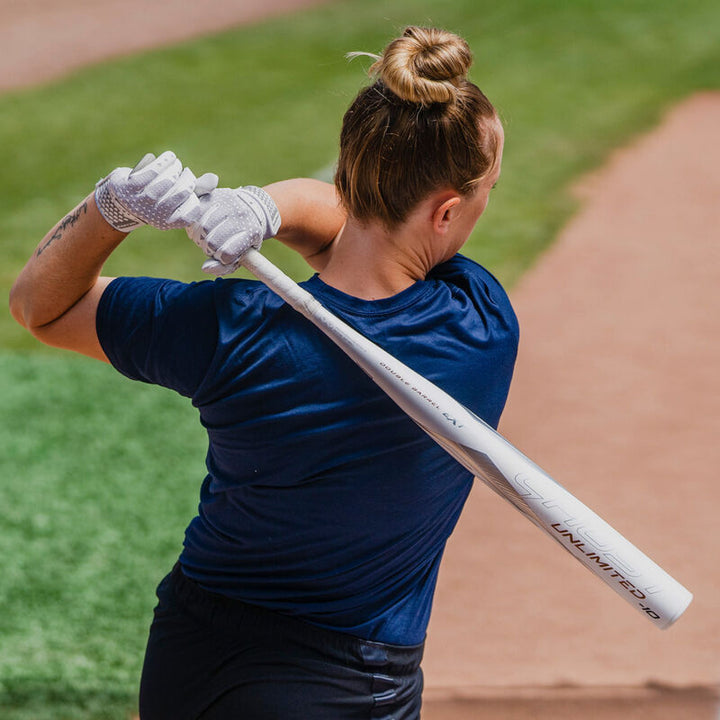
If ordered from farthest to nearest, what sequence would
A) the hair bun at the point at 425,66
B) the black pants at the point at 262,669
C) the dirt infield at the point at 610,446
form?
the dirt infield at the point at 610,446 → the black pants at the point at 262,669 → the hair bun at the point at 425,66

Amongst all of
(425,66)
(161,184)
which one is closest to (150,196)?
(161,184)

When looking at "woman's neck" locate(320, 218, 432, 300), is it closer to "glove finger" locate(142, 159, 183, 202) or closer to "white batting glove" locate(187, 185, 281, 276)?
"white batting glove" locate(187, 185, 281, 276)

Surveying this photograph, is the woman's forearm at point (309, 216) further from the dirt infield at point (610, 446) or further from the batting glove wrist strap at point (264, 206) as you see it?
the dirt infield at point (610, 446)

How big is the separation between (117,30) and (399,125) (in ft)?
35.6

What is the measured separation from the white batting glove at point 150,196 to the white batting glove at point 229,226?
0.03 m

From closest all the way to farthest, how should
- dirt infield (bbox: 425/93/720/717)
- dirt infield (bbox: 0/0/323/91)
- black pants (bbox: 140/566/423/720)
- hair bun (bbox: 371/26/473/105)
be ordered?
hair bun (bbox: 371/26/473/105), black pants (bbox: 140/566/423/720), dirt infield (bbox: 425/93/720/717), dirt infield (bbox: 0/0/323/91)

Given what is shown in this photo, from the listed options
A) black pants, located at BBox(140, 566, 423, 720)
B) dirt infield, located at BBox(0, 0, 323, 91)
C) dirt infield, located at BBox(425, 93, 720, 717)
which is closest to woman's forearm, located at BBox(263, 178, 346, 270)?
black pants, located at BBox(140, 566, 423, 720)

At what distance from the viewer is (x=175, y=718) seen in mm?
1924

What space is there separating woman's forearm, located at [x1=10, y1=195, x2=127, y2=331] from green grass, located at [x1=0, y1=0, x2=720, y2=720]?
0.76 metres

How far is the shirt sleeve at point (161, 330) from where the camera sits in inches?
67.8

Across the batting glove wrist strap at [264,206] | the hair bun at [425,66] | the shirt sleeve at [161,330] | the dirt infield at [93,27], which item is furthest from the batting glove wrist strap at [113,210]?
the dirt infield at [93,27]

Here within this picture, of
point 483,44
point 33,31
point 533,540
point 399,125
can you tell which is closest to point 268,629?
point 399,125

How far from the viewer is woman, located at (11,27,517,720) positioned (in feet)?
5.66

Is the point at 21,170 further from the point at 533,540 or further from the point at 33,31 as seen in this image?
the point at 533,540
